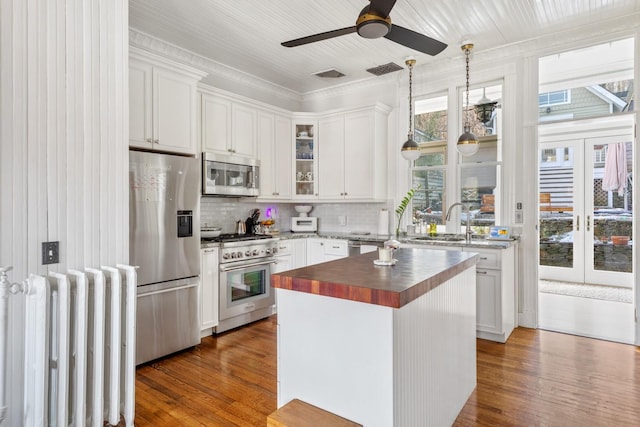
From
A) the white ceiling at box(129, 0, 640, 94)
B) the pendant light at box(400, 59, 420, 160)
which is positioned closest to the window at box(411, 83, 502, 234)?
the pendant light at box(400, 59, 420, 160)

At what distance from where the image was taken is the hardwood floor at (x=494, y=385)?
2307 millimetres

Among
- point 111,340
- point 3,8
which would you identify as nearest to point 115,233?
point 111,340

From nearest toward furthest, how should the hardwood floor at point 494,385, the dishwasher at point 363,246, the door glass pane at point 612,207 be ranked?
the hardwood floor at point 494,385, the dishwasher at point 363,246, the door glass pane at point 612,207

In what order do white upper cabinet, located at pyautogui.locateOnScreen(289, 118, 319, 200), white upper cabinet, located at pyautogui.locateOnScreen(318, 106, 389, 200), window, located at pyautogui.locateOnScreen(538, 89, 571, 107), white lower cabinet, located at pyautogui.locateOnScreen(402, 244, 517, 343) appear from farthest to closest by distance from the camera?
white upper cabinet, located at pyautogui.locateOnScreen(289, 118, 319, 200) → white upper cabinet, located at pyautogui.locateOnScreen(318, 106, 389, 200) → window, located at pyautogui.locateOnScreen(538, 89, 571, 107) → white lower cabinet, located at pyautogui.locateOnScreen(402, 244, 517, 343)

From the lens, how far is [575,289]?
569 centimetres

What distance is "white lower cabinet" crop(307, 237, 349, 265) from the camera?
4539 millimetres

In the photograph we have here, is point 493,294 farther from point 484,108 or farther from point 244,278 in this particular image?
point 244,278

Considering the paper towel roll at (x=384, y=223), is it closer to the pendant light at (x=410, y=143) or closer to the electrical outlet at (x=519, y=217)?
the pendant light at (x=410, y=143)

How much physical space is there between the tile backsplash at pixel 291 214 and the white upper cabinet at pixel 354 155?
1.15ft

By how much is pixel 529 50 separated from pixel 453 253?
2799mm

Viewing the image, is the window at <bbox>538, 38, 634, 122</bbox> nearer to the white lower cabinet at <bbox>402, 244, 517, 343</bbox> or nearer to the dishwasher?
the white lower cabinet at <bbox>402, 244, 517, 343</bbox>

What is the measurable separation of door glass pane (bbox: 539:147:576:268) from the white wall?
6394mm

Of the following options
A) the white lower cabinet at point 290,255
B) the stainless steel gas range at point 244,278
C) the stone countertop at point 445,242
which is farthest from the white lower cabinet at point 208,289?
the stone countertop at point 445,242

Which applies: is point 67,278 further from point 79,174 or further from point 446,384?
point 446,384
